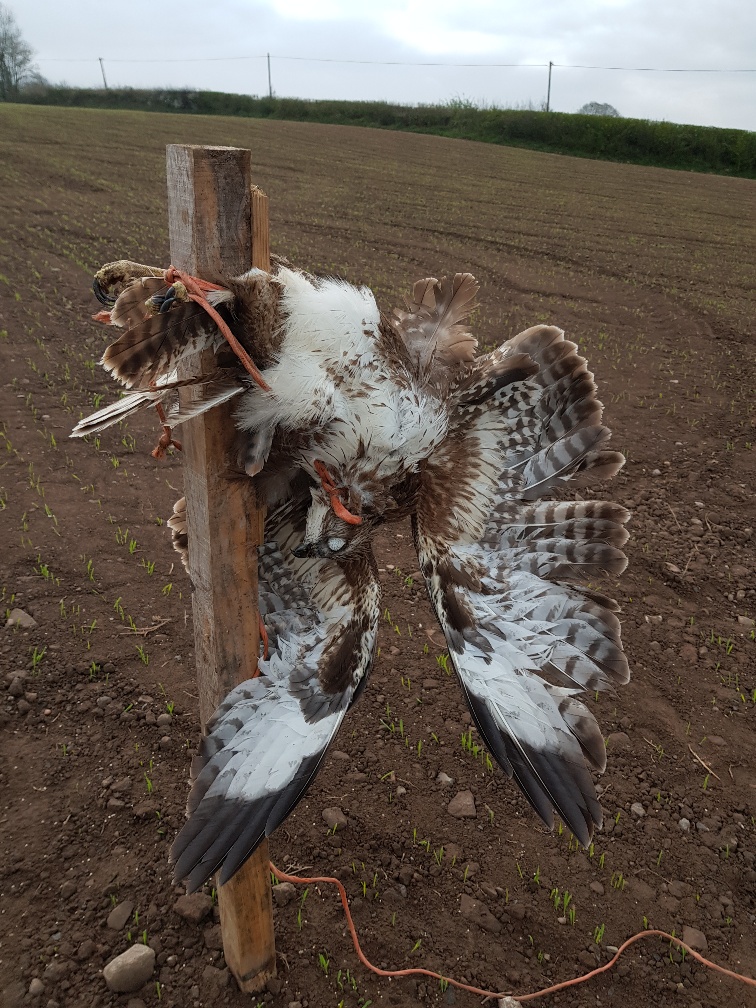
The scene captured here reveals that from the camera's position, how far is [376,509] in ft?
7.15

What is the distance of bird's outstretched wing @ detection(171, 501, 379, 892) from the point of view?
1.86 metres

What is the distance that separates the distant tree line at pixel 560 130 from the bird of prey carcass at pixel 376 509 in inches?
1285

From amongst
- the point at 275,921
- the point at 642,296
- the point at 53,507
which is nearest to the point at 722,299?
the point at 642,296

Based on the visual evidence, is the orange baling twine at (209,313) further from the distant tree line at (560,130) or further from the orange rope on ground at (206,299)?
the distant tree line at (560,130)

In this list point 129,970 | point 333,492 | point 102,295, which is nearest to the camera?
point 102,295

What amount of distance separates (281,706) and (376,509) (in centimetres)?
61

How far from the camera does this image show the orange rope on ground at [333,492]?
204cm

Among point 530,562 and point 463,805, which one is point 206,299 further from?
point 463,805

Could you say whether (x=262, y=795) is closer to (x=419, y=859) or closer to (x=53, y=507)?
(x=419, y=859)

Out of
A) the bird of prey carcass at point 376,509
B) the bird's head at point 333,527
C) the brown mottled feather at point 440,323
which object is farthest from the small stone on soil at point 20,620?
the brown mottled feather at point 440,323

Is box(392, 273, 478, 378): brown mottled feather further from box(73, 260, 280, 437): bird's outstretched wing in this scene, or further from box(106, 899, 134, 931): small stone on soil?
box(106, 899, 134, 931): small stone on soil

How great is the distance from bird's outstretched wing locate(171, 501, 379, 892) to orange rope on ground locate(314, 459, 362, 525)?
0.35m

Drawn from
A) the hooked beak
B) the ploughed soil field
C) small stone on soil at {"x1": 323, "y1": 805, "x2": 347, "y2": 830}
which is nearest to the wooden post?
the hooked beak

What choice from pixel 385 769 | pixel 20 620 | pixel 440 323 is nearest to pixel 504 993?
pixel 385 769
